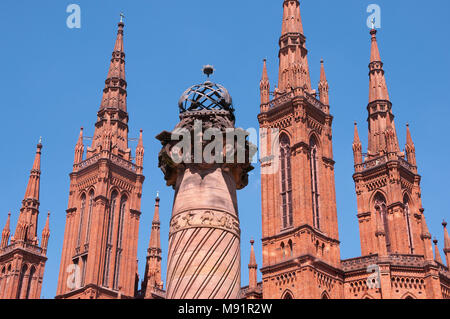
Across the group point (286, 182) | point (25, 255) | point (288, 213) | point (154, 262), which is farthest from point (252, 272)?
point (25, 255)

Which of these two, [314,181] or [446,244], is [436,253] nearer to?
[446,244]

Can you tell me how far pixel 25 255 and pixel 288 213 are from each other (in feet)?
84.9

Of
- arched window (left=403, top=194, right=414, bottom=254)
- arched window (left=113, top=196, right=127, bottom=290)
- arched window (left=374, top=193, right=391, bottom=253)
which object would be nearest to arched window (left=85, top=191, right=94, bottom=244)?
arched window (left=113, top=196, right=127, bottom=290)

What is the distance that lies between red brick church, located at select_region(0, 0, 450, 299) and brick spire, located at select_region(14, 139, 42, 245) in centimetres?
9

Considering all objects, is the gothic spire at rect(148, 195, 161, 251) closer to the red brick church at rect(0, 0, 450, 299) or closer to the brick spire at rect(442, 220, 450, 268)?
the red brick church at rect(0, 0, 450, 299)

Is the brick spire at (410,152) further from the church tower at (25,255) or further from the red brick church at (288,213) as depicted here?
the church tower at (25,255)

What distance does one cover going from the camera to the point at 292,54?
53000mm

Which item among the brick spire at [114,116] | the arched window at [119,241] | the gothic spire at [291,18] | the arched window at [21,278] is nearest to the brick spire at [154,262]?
the arched window at [119,241]

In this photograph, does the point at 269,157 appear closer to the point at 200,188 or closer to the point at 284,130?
the point at 284,130

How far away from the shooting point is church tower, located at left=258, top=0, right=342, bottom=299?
44.3m

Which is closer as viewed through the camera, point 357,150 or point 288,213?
point 288,213

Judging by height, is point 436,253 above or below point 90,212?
below
